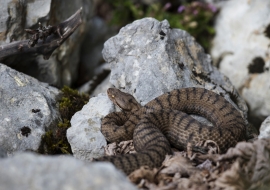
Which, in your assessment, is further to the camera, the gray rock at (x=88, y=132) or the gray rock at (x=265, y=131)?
the gray rock at (x=88, y=132)

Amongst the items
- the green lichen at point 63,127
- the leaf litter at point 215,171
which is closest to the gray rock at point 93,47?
the green lichen at point 63,127

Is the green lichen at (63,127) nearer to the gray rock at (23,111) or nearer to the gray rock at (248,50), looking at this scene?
the gray rock at (23,111)

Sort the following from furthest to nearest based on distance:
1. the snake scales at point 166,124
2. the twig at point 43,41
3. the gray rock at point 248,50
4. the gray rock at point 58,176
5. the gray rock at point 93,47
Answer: the gray rock at point 93,47, the gray rock at point 248,50, the twig at point 43,41, the snake scales at point 166,124, the gray rock at point 58,176

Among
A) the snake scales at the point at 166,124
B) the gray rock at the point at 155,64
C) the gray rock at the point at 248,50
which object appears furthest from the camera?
the gray rock at the point at 248,50

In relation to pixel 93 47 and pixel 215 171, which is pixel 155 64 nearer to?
pixel 215 171

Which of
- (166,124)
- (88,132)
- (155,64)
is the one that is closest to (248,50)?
(155,64)

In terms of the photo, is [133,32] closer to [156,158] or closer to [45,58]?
[45,58]
